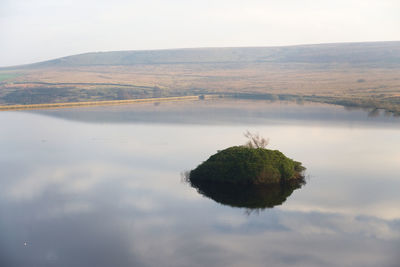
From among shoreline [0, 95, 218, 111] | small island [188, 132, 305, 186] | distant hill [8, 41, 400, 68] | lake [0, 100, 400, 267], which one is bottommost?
shoreline [0, 95, 218, 111]

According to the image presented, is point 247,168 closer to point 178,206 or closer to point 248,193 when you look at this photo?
point 248,193

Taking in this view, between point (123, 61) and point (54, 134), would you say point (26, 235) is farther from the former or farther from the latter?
point (123, 61)

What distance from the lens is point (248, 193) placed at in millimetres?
22547

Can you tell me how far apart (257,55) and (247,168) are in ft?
467

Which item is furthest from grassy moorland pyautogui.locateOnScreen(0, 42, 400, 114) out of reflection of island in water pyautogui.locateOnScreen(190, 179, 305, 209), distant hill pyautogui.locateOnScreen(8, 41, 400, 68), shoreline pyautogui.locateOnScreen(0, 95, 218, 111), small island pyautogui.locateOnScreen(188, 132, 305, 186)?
reflection of island in water pyautogui.locateOnScreen(190, 179, 305, 209)

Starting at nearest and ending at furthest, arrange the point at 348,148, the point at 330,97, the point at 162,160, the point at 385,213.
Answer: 1. the point at 385,213
2. the point at 162,160
3. the point at 348,148
4. the point at 330,97

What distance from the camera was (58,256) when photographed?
16000 millimetres

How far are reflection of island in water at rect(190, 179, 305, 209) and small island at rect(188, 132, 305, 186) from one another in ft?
0.92

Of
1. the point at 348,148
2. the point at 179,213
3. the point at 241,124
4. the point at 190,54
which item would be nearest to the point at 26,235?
the point at 179,213

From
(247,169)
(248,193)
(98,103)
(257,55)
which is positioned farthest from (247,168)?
(257,55)

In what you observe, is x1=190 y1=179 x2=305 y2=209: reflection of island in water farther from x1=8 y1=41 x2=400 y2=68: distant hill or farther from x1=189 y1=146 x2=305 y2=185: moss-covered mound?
x1=8 y1=41 x2=400 y2=68: distant hill

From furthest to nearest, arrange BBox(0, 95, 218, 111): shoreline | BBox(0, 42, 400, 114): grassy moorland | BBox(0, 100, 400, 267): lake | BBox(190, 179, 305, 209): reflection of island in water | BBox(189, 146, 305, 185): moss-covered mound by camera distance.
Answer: BBox(0, 42, 400, 114): grassy moorland → BBox(0, 95, 218, 111): shoreline → BBox(189, 146, 305, 185): moss-covered mound → BBox(190, 179, 305, 209): reflection of island in water → BBox(0, 100, 400, 267): lake

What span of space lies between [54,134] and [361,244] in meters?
33.0

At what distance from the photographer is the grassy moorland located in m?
79.6
